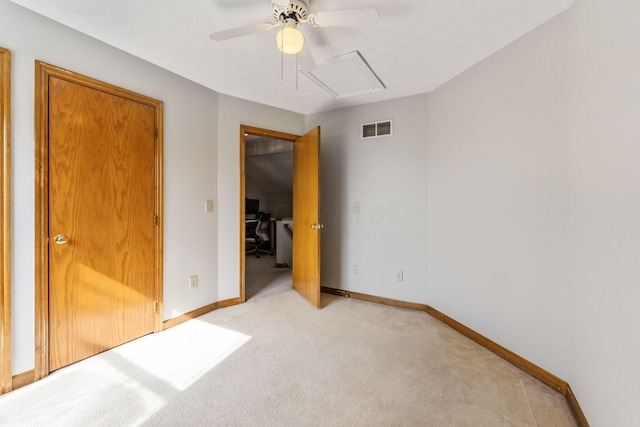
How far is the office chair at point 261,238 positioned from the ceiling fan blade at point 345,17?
A: 190 inches

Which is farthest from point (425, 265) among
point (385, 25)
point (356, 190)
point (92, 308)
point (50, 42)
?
point (50, 42)

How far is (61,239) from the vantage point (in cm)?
172

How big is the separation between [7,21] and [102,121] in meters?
0.63

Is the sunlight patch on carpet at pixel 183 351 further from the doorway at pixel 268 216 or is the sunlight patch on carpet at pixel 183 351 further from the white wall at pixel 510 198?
the white wall at pixel 510 198

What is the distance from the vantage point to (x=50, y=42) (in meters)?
1.67

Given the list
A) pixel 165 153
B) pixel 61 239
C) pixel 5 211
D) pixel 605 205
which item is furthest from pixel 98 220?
pixel 605 205

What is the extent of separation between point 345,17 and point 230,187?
206 cm

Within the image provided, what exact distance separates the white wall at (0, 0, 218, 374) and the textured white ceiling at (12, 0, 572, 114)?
0.12m

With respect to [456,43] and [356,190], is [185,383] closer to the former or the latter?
[356,190]

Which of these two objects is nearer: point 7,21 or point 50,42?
point 7,21

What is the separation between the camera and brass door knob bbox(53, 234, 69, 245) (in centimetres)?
170

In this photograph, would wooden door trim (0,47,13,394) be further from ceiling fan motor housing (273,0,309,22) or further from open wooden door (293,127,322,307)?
open wooden door (293,127,322,307)

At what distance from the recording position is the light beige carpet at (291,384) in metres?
1.38

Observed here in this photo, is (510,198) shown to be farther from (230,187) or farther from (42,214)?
(42,214)
